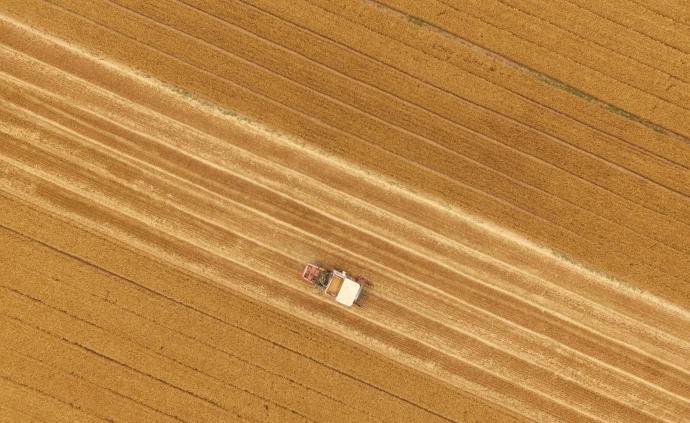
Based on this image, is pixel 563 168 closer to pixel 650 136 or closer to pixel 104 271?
pixel 650 136

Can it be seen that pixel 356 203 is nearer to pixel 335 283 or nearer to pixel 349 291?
pixel 335 283

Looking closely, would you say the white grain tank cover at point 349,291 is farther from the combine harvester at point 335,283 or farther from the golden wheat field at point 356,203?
the golden wheat field at point 356,203

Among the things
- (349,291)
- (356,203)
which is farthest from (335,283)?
(356,203)

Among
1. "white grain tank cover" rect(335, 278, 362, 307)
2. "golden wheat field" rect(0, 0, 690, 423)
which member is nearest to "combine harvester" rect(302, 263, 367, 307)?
"white grain tank cover" rect(335, 278, 362, 307)

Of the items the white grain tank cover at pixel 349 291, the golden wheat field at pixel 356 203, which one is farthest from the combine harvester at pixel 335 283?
the golden wheat field at pixel 356 203

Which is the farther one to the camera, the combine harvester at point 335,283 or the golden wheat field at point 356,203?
the golden wheat field at point 356,203

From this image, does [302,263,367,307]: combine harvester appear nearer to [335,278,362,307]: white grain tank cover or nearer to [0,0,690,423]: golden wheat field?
[335,278,362,307]: white grain tank cover
